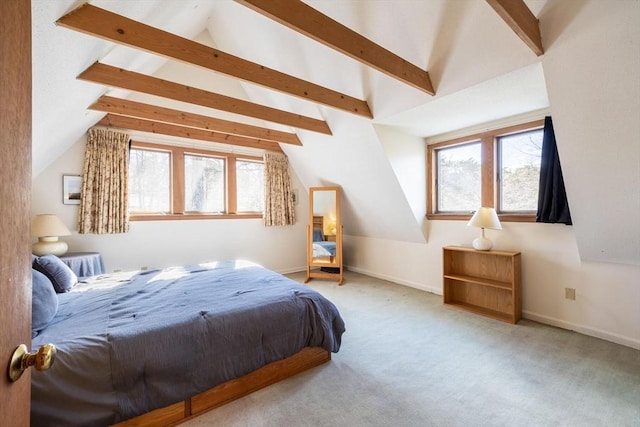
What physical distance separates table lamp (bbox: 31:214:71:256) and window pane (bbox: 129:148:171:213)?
2.98 ft

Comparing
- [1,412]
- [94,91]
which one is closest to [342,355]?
[1,412]

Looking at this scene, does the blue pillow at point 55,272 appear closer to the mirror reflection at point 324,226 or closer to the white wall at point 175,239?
the white wall at point 175,239

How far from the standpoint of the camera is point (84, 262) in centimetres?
301

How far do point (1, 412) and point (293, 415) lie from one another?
1.46 m

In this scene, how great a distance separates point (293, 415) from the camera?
1.63 m

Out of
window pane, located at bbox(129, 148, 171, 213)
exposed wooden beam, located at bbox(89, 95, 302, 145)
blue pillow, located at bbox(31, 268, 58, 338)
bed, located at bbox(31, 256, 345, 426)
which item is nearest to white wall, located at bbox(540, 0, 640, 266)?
bed, located at bbox(31, 256, 345, 426)

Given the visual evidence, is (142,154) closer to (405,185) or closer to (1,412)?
(405,185)

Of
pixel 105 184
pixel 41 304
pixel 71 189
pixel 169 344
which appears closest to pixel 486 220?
pixel 169 344

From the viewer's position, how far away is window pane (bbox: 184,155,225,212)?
4.20 metres

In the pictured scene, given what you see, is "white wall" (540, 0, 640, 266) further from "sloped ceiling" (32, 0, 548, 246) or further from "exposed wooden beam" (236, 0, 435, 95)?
"exposed wooden beam" (236, 0, 435, 95)

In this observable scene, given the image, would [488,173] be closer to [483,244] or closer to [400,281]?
[483,244]

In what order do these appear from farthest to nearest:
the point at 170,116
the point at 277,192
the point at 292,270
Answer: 1. the point at 292,270
2. the point at 277,192
3. the point at 170,116

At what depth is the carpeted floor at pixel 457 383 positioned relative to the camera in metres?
1.60

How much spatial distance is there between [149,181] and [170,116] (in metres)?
1.20
